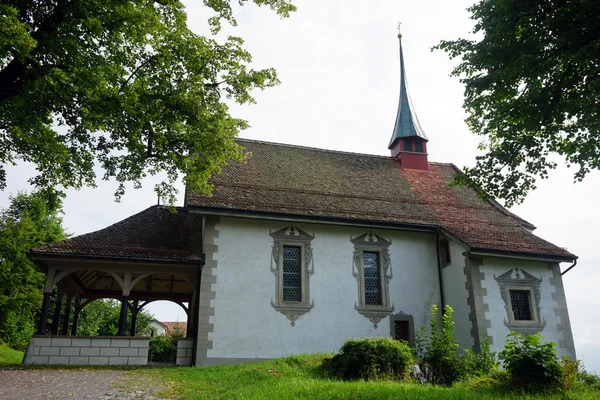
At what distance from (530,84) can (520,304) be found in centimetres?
872

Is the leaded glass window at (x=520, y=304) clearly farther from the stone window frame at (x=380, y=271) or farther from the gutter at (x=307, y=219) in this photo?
the stone window frame at (x=380, y=271)

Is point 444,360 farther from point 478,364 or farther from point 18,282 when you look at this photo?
point 18,282

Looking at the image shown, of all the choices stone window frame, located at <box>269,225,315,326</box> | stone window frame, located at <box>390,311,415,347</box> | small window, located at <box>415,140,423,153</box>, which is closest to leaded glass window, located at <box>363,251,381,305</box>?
stone window frame, located at <box>390,311,415,347</box>

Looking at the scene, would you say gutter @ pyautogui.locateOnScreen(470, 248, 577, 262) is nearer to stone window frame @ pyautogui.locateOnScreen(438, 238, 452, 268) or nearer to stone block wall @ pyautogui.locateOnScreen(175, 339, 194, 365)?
stone window frame @ pyautogui.locateOnScreen(438, 238, 452, 268)

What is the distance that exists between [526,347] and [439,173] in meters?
14.8

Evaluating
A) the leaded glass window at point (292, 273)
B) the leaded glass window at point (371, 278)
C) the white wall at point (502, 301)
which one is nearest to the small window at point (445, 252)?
the white wall at point (502, 301)

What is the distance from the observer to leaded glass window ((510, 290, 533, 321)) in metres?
15.8

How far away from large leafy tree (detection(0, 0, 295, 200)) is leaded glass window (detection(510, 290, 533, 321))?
1026cm

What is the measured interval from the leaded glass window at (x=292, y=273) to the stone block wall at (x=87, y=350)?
4.45m

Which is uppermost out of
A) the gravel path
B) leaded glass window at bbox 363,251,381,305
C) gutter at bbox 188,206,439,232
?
gutter at bbox 188,206,439,232

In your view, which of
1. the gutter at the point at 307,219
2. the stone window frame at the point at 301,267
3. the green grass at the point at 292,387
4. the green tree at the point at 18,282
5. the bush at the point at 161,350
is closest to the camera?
the green grass at the point at 292,387

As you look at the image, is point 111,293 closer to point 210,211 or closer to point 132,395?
point 210,211

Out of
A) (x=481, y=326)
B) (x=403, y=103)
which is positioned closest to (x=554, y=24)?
(x=481, y=326)

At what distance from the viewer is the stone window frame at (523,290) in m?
15.4
